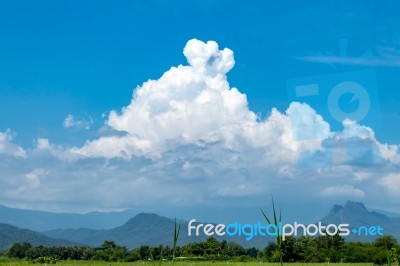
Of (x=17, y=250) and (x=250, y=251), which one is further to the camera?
(x=250, y=251)

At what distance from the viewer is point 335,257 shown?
57906 millimetres

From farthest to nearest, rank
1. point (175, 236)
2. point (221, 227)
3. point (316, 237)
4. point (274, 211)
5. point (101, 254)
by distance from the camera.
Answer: point (316, 237) → point (101, 254) → point (221, 227) → point (175, 236) → point (274, 211)

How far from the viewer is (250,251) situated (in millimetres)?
62781

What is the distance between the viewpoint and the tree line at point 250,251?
53031 millimetres

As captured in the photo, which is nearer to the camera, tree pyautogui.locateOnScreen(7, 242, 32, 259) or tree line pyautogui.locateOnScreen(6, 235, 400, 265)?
tree line pyautogui.locateOnScreen(6, 235, 400, 265)

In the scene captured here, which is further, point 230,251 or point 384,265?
point 230,251

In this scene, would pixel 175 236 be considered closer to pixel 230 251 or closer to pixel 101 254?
pixel 101 254

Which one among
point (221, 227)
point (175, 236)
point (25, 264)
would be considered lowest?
point (175, 236)

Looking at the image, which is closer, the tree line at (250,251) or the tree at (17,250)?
the tree line at (250,251)

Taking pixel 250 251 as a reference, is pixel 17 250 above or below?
below

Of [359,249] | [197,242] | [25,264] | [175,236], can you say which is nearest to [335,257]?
[359,249]

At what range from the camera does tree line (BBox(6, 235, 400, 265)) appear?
5303cm

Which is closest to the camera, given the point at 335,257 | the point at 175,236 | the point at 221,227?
the point at 175,236

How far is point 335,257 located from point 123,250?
19483mm
